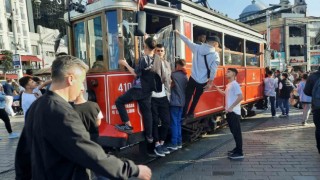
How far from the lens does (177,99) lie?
5.84 metres

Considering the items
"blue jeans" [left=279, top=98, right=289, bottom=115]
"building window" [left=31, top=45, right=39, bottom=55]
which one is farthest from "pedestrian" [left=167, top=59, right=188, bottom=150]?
"building window" [left=31, top=45, right=39, bottom=55]

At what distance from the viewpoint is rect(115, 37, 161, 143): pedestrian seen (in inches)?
199

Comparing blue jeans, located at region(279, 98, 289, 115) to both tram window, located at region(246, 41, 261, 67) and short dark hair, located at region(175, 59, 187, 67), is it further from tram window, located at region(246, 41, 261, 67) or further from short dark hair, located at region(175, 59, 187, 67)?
short dark hair, located at region(175, 59, 187, 67)

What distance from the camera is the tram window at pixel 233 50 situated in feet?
27.1

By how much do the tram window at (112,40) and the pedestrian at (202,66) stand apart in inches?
54.8

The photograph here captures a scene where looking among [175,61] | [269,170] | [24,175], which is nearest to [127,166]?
[24,175]

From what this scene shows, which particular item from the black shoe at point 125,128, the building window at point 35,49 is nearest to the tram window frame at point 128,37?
the black shoe at point 125,128

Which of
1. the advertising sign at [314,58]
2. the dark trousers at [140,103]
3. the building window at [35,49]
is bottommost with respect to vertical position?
the dark trousers at [140,103]

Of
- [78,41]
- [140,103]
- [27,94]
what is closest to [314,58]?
[78,41]

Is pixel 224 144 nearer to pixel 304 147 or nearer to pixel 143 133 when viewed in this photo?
pixel 304 147

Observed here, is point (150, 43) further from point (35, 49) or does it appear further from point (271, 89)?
point (35, 49)

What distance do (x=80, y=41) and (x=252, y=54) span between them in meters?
6.49

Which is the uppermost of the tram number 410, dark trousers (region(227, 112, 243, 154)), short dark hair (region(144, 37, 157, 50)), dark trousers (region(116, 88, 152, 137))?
short dark hair (region(144, 37, 157, 50))

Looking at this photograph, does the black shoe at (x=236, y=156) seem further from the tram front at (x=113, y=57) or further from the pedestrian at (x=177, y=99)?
the tram front at (x=113, y=57)
